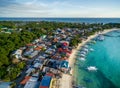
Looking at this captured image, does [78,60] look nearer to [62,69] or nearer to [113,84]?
[62,69]

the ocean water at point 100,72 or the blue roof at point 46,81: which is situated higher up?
the blue roof at point 46,81

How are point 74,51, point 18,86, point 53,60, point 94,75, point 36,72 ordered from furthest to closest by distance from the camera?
point 74,51, point 53,60, point 94,75, point 36,72, point 18,86

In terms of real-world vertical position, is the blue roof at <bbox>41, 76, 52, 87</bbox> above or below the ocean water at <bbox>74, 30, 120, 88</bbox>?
above

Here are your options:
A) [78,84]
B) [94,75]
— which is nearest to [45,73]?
[78,84]

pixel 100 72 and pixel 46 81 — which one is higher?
pixel 46 81

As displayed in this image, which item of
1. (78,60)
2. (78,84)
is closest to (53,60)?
(78,60)

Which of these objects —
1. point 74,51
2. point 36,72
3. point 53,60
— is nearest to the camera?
point 36,72

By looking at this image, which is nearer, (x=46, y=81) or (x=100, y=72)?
(x=46, y=81)

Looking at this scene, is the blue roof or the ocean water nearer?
the blue roof

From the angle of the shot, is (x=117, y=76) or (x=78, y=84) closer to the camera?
(x=78, y=84)

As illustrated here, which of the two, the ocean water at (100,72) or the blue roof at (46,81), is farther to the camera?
the ocean water at (100,72)
